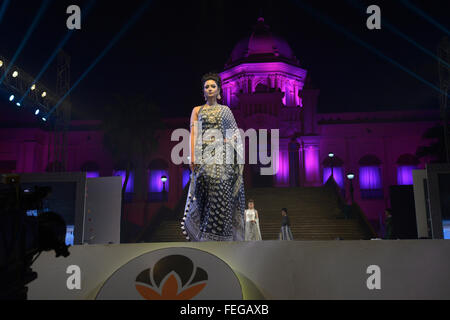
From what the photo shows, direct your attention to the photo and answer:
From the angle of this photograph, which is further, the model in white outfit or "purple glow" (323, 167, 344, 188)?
"purple glow" (323, 167, 344, 188)

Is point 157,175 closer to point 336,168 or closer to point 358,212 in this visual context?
point 336,168

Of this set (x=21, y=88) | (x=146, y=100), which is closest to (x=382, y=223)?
(x=146, y=100)

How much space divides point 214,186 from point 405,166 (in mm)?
24494

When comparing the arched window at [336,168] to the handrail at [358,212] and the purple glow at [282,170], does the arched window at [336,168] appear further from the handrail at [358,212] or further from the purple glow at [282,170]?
the handrail at [358,212]

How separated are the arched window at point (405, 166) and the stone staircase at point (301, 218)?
7.63 m

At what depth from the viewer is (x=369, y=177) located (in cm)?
2808

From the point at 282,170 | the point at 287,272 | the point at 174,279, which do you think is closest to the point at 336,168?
Result: the point at 282,170

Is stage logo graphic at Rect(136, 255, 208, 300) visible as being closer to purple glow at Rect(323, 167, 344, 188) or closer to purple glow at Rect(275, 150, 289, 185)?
purple glow at Rect(275, 150, 289, 185)

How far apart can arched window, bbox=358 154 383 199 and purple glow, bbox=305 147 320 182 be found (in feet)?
9.50

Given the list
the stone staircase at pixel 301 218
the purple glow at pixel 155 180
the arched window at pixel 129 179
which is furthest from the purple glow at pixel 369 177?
the arched window at pixel 129 179

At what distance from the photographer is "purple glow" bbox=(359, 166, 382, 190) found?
1102 inches

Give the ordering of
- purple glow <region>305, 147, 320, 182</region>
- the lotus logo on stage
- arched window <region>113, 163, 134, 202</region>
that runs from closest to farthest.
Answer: the lotus logo on stage → purple glow <region>305, 147, 320, 182</region> → arched window <region>113, 163, 134, 202</region>

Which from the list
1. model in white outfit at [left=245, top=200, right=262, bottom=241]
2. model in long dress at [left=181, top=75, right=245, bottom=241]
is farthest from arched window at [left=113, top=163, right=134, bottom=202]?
model in long dress at [left=181, top=75, right=245, bottom=241]
